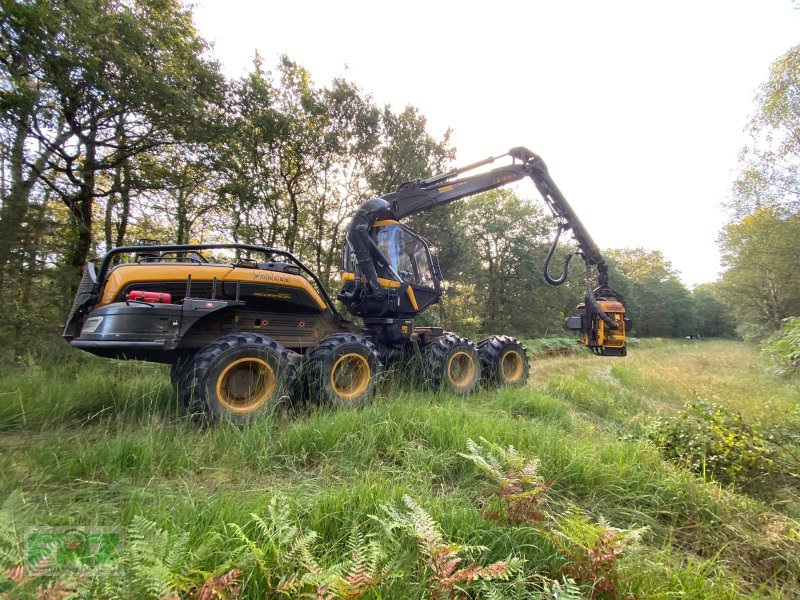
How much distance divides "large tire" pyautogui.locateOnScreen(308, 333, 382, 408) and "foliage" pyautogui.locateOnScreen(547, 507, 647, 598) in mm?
2441

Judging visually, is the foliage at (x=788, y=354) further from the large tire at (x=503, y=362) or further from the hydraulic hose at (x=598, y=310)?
the large tire at (x=503, y=362)

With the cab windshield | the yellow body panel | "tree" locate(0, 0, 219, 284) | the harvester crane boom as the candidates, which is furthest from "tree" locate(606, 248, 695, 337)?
the yellow body panel

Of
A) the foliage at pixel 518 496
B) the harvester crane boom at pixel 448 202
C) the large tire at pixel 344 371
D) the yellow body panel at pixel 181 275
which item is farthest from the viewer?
the harvester crane boom at pixel 448 202

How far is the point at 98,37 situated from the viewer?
6109 mm

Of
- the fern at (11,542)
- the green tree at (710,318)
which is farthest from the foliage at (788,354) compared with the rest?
the green tree at (710,318)

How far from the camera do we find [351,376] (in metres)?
3.98

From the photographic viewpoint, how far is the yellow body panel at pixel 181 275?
324 cm

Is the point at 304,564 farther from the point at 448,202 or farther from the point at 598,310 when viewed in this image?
the point at 598,310

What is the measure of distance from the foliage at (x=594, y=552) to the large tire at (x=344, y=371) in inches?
96.1

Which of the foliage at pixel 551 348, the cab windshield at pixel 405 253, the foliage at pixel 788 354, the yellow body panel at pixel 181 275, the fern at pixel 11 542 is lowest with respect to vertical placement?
the foliage at pixel 551 348

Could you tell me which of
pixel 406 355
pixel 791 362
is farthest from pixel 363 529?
pixel 791 362

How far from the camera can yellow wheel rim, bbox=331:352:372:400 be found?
12.7 ft

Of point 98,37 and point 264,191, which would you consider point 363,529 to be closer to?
point 98,37

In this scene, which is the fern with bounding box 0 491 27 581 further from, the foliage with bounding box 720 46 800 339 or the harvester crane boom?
the foliage with bounding box 720 46 800 339
